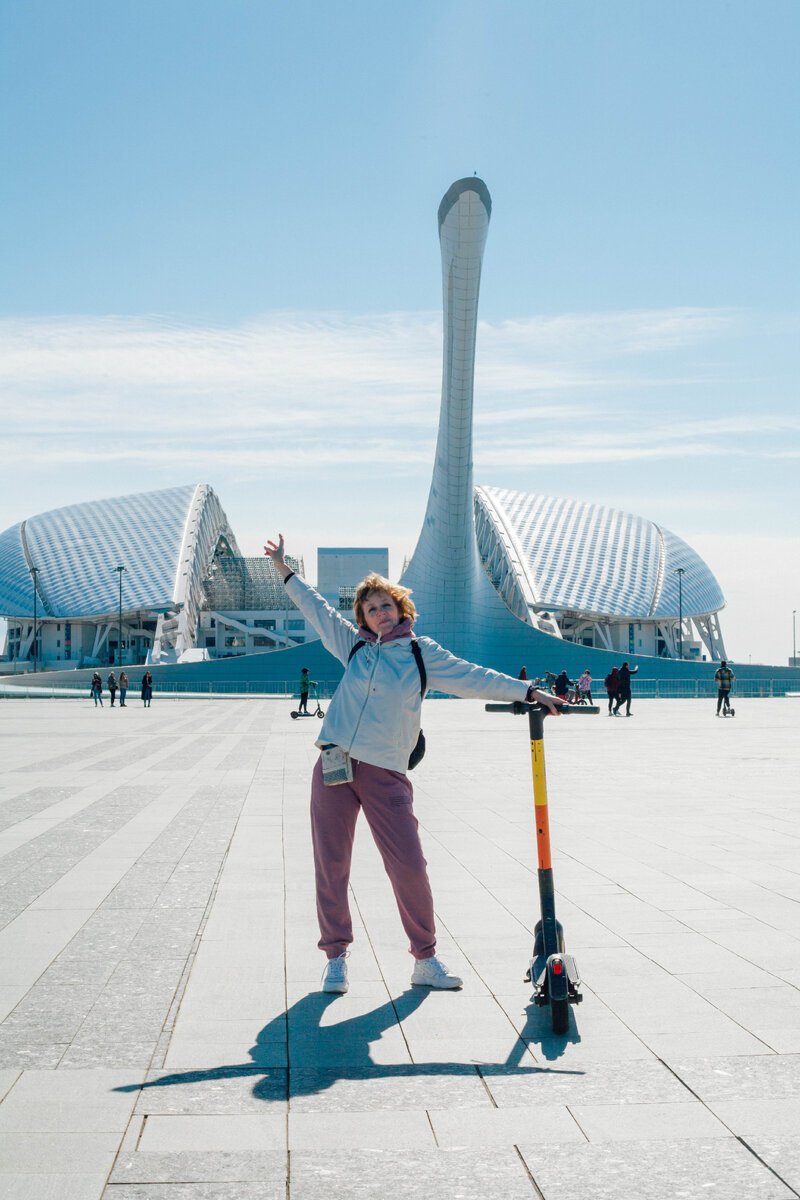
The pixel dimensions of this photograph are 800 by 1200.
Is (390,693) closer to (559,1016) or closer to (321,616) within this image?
(321,616)

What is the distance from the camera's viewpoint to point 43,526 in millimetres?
82125

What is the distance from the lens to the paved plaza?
2.84 m

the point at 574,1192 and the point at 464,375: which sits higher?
the point at 464,375

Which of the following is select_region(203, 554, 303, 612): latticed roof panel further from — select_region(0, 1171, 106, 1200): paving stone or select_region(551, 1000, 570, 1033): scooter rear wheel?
select_region(0, 1171, 106, 1200): paving stone

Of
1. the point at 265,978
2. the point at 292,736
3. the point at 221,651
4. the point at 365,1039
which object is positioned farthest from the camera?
the point at 221,651

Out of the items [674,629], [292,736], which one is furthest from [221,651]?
[292,736]

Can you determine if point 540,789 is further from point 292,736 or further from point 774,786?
point 292,736

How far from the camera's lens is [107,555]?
79.0 m

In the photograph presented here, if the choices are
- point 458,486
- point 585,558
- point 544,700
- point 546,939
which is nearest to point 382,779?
point 544,700

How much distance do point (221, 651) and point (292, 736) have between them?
7406 centimetres

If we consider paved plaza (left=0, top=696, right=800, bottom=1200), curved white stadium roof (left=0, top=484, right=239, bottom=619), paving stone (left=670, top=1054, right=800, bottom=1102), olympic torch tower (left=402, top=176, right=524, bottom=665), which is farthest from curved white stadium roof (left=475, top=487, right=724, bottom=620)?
paving stone (left=670, top=1054, right=800, bottom=1102)

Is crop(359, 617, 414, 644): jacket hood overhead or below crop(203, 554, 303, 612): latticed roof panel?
below

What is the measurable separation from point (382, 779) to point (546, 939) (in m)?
0.86

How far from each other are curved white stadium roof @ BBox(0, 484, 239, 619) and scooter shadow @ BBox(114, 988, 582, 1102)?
72806 mm
